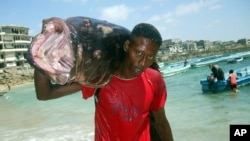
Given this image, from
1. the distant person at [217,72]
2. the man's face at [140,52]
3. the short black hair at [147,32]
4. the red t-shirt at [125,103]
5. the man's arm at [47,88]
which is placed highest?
the short black hair at [147,32]

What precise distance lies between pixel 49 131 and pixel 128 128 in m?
8.27

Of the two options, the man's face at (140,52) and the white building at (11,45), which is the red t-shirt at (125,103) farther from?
the white building at (11,45)

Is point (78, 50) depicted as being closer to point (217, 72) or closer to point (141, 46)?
point (141, 46)

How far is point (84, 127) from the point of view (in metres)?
9.59

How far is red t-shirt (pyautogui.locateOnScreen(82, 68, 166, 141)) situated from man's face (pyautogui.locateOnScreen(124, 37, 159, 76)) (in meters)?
0.16

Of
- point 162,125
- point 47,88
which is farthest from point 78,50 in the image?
point 162,125

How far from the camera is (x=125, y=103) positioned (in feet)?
6.17

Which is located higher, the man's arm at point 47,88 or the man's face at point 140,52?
the man's face at point 140,52

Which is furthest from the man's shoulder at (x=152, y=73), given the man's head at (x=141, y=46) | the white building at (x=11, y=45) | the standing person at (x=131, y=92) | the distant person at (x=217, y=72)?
the white building at (x=11, y=45)

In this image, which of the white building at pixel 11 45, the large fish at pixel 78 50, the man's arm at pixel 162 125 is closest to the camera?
the large fish at pixel 78 50

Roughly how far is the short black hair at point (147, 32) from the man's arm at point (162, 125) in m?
0.59

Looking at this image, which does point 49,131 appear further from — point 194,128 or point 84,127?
point 194,128

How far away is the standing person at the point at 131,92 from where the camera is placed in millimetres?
1741

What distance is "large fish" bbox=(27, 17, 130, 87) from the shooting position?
1285 millimetres
